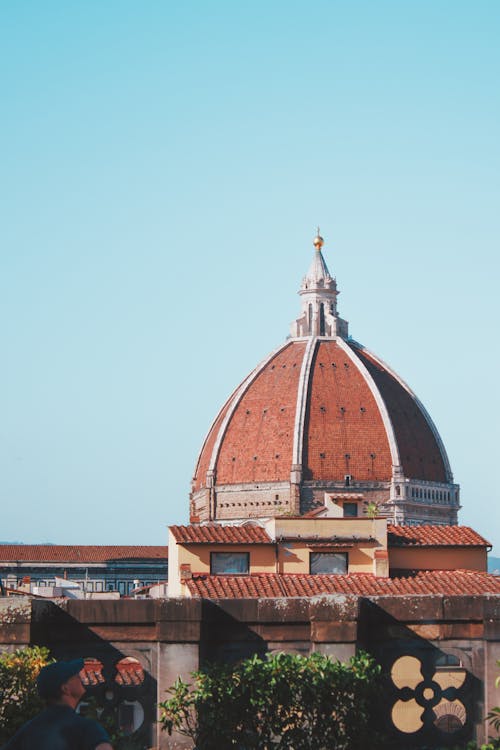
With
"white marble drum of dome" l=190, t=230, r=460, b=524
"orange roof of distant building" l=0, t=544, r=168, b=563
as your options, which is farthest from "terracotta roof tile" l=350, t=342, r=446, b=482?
"orange roof of distant building" l=0, t=544, r=168, b=563

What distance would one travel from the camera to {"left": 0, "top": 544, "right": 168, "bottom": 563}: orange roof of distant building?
96.6 meters

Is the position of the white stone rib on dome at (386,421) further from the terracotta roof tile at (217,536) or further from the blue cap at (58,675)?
the blue cap at (58,675)

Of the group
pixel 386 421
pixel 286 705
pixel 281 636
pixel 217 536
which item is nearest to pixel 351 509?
pixel 217 536

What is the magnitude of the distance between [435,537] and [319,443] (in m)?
59.5

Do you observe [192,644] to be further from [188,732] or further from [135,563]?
[135,563]

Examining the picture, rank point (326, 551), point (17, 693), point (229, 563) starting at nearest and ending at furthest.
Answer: point (17, 693), point (229, 563), point (326, 551)

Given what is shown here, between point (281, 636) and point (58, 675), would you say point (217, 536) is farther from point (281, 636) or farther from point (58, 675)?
point (58, 675)

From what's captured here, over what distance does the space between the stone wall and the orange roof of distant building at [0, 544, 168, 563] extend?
86.8m

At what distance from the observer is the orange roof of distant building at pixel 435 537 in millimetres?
40062

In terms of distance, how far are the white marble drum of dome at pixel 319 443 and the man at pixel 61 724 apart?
91933 mm

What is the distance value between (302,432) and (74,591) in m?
29.0

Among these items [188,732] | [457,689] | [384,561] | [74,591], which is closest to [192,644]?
[188,732]

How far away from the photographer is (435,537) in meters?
41.1

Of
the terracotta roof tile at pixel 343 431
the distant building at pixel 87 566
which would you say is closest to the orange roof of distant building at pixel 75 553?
Result: the distant building at pixel 87 566
